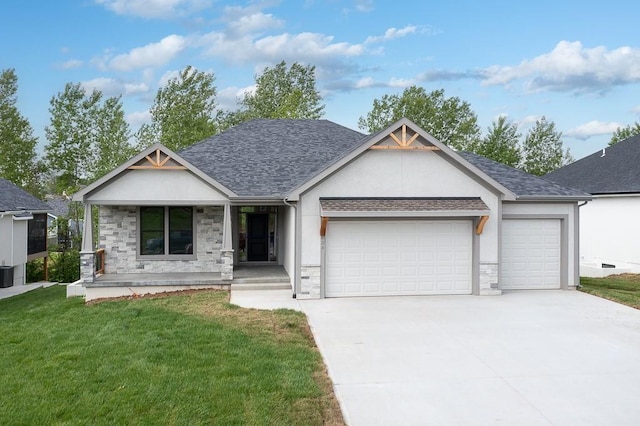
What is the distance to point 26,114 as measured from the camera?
37.5m

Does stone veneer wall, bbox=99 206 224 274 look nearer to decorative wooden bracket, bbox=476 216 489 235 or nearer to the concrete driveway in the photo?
the concrete driveway

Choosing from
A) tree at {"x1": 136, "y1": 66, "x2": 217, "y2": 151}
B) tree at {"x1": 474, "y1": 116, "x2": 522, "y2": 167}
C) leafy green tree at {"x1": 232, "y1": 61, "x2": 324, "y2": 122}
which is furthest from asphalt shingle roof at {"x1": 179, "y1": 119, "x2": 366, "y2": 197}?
tree at {"x1": 474, "y1": 116, "x2": 522, "y2": 167}

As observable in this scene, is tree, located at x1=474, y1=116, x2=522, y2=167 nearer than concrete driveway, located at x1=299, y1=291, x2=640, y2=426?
No

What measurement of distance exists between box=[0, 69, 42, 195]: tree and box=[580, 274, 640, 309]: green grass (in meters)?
37.0

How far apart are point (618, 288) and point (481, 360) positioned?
10.6 metres

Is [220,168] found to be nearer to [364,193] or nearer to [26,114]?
[364,193]

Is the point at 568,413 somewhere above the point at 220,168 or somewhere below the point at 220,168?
below

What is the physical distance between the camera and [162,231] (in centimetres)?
1568

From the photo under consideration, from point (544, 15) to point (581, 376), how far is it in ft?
57.4

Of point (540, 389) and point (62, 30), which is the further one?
point (62, 30)

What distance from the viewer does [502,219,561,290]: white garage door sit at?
14.4 metres

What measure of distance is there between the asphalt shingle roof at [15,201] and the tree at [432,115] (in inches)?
1001

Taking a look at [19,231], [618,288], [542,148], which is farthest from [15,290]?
[542,148]

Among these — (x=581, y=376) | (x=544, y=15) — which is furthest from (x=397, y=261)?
(x=544, y=15)
